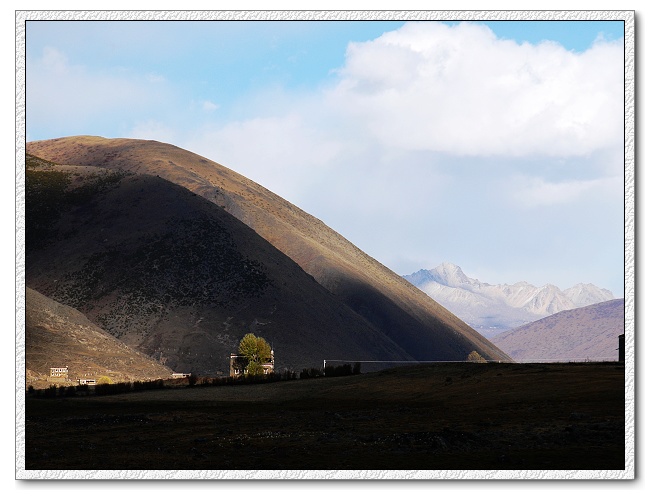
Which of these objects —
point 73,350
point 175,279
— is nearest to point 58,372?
point 73,350

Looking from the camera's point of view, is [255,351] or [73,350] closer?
[73,350]

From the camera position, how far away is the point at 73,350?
94.9 meters

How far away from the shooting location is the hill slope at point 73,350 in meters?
88.8

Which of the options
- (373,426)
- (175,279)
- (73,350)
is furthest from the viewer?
(175,279)

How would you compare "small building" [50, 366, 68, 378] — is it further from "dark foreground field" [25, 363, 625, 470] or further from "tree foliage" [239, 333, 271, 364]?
"dark foreground field" [25, 363, 625, 470]

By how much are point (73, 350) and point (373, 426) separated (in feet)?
211

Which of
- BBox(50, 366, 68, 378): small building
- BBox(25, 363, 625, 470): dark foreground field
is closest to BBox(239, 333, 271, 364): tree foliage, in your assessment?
BBox(50, 366, 68, 378): small building

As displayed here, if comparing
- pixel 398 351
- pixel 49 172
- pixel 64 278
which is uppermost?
pixel 49 172

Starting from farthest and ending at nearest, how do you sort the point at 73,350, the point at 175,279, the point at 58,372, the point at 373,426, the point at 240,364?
the point at 175,279, the point at 240,364, the point at 73,350, the point at 58,372, the point at 373,426

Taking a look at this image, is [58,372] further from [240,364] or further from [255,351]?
[240,364]

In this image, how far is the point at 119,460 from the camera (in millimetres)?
28047
